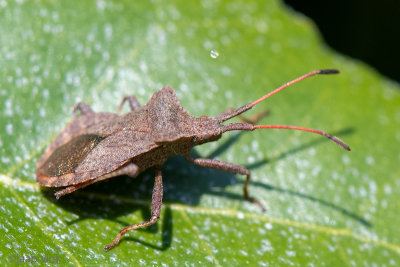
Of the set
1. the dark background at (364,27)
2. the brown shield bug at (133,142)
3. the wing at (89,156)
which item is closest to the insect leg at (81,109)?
the brown shield bug at (133,142)

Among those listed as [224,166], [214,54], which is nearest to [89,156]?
[224,166]

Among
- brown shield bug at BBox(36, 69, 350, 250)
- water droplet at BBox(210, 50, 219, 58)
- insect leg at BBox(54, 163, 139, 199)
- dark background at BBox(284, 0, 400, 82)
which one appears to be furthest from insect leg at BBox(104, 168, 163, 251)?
dark background at BBox(284, 0, 400, 82)

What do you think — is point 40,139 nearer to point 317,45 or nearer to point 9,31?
point 9,31

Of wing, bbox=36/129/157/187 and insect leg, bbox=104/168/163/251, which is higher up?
wing, bbox=36/129/157/187

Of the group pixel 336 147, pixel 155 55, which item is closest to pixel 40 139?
pixel 155 55

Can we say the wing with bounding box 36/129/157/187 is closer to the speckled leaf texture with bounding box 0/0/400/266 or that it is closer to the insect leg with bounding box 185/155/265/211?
the speckled leaf texture with bounding box 0/0/400/266

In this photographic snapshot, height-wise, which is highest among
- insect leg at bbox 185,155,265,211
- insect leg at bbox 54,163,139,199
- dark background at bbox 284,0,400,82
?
insect leg at bbox 54,163,139,199

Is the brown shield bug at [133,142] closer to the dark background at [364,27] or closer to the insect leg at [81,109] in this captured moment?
the insect leg at [81,109]
